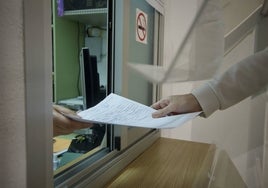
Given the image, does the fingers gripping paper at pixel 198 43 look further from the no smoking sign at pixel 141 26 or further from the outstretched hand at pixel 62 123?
the outstretched hand at pixel 62 123

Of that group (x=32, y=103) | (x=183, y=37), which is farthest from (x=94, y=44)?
(x=32, y=103)

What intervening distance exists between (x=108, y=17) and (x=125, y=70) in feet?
0.70

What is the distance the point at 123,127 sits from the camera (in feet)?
2.99

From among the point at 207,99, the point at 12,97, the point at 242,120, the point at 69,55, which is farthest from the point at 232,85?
the point at 69,55

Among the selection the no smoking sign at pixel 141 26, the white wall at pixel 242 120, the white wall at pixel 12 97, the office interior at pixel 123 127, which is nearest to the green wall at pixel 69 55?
the office interior at pixel 123 127

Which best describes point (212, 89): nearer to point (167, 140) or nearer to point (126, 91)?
point (126, 91)

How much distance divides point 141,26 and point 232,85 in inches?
24.7

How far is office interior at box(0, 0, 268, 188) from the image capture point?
373 millimetres

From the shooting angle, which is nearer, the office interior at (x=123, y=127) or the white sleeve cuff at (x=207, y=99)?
the office interior at (x=123, y=127)

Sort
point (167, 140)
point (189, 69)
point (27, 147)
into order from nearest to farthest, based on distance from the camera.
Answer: point (27, 147) → point (189, 69) → point (167, 140)

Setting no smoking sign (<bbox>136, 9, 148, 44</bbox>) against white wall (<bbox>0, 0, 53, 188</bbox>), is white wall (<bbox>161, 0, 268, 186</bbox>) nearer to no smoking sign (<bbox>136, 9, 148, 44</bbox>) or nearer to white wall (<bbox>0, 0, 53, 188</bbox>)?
no smoking sign (<bbox>136, 9, 148, 44</bbox>)

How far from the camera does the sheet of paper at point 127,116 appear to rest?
22.4 inches

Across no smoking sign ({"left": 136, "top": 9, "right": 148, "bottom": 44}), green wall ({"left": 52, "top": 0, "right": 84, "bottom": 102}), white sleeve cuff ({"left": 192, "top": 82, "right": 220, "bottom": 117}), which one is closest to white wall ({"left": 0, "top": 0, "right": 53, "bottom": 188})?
white sleeve cuff ({"left": 192, "top": 82, "right": 220, "bottom": 117})

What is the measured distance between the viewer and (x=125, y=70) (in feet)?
3.02
